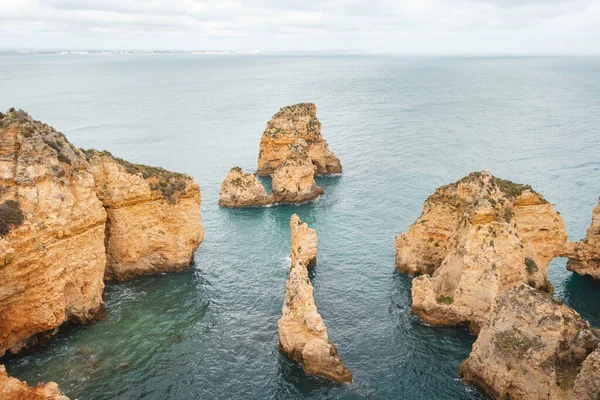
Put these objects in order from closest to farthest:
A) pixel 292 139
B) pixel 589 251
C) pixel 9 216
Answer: pixel 9 216
pixel 589 251
pixel 292 139

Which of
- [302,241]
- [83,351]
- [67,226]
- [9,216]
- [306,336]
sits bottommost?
[83,351]

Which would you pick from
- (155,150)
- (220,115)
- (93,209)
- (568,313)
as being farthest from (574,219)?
(220,115)

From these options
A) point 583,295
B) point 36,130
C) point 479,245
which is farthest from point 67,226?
point 583,295

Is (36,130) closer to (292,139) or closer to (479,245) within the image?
(479,245)

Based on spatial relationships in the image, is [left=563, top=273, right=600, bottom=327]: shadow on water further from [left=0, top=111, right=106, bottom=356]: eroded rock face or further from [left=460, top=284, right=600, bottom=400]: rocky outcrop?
[left=0, top=111, right=106, bottom=356]: eroded rock face

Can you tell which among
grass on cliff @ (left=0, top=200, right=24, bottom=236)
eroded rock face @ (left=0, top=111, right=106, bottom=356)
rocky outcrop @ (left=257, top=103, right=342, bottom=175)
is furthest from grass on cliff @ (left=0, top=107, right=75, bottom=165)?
rocky outcrop @ (left=257, top=103, right=342, bottom=175)

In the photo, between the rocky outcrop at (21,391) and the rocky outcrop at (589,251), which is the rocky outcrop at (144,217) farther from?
the rocky outcrop at (589,251)
